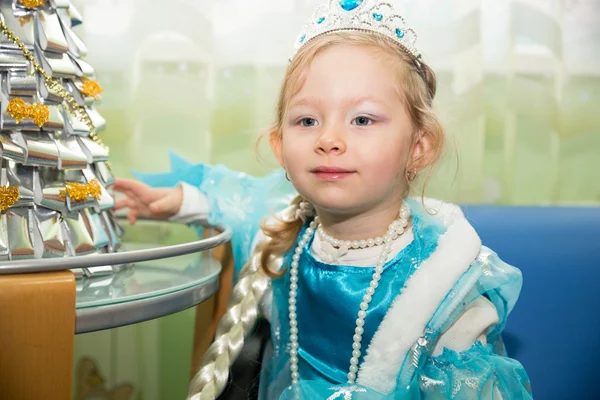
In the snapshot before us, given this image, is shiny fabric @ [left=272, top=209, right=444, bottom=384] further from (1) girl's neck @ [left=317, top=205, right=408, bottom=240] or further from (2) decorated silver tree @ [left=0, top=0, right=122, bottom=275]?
(2) decorated silver tree @ [left=0, top=0, right=122, bottom=275]

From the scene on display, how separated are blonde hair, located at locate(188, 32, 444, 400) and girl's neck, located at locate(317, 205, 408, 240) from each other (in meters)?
0.07

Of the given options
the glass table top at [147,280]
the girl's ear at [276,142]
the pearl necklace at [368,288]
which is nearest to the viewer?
the glass table top at [147,280]

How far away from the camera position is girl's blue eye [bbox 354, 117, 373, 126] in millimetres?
692

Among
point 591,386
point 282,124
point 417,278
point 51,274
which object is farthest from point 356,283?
point 591,386

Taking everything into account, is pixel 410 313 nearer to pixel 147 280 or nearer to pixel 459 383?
pixel 459 383

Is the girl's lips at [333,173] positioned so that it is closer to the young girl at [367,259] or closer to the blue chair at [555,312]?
the young girl at [367,259]

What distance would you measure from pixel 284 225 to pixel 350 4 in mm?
320

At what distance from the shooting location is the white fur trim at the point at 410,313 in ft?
2.28

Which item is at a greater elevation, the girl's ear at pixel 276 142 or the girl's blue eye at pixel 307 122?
the girl's blue eye at pixel 307 122

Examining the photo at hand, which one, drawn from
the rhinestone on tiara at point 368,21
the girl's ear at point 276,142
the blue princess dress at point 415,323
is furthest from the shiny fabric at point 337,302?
the rhinestone on tiara at point 368,21

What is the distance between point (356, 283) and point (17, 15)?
1.70 feet

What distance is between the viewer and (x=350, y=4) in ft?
2.45

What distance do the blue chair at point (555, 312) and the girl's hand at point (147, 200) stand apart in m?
0.53

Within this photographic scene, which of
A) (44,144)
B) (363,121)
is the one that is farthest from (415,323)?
(44,144)
